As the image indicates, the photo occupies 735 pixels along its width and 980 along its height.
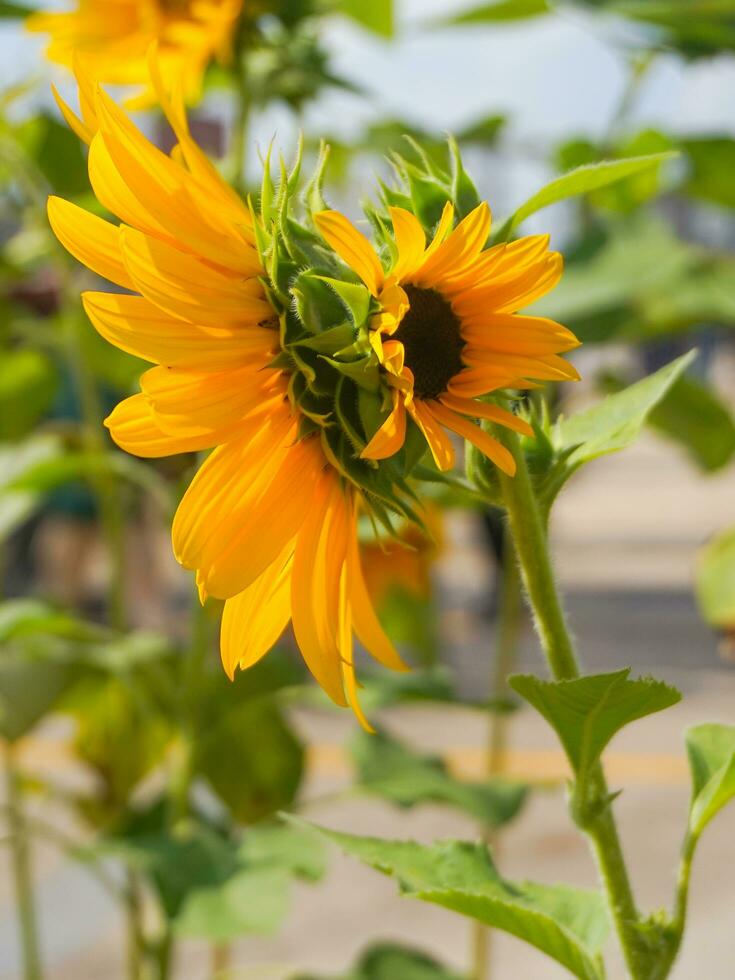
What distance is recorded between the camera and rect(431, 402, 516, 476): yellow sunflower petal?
276 mm

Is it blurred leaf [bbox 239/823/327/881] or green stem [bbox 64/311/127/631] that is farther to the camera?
green stem [bbox 64/311/127/631]

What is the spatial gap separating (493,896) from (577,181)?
17 cm

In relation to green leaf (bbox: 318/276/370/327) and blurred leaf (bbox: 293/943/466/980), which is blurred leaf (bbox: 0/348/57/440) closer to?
blurred leaf (bbox: 293/943/466/980)

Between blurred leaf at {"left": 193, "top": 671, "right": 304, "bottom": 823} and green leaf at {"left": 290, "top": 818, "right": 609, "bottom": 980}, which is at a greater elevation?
blurred leaf at {"left": 193, "top": 671, "right": 304, "bottom": 823}

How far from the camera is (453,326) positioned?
0.29m

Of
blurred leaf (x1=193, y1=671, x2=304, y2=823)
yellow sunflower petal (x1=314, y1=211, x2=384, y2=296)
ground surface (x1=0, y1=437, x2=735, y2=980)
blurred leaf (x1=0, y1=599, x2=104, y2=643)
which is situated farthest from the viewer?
ground surface (x1=0, y1=437, x2=735, y2=980)

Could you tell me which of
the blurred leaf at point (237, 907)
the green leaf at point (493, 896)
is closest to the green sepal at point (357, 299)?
the green leaf at point (493, 896)

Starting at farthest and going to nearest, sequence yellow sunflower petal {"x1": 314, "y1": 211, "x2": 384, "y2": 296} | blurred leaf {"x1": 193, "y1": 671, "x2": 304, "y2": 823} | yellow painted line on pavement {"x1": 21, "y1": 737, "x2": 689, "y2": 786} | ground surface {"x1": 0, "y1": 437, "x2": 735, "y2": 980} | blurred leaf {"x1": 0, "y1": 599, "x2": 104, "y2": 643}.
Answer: yellow painted line on pavement {"x1": 21, "y1": 737, "x2": 689, "y2": 786} < ground surface {"x1": 0, "y1": 437, "x2": 735, "y2": 980} < blurred leaf {"x1": 193, "y1": 671, "x2": 304, "y2": 823} < blurred leaf {"x1": 0, "y1": 599, "x2": 104, "y2": 643} < yellow sunflower petal {"x1": 314, "y1": 211, "x2": 384, "y2": 296}

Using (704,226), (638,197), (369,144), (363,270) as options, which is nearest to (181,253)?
(363,270)

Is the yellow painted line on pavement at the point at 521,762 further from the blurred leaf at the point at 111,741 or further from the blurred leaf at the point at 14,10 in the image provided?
the blurred leaf at the point at 14,10

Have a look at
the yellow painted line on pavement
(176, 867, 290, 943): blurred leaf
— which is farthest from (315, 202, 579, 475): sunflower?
the yellow painted line on pavement

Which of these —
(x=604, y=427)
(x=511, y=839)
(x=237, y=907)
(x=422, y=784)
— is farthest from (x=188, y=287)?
(x=511, y=839)

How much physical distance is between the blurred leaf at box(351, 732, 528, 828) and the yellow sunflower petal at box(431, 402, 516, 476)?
38cm

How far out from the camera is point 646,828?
132cm
